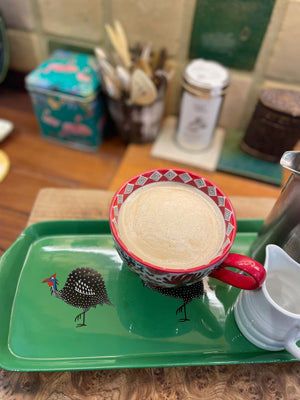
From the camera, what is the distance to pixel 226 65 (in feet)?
2.65

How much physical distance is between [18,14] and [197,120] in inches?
22.2

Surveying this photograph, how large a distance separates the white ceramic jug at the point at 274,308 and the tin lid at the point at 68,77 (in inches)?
22.5

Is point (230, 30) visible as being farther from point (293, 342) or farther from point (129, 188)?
point (293, 342)

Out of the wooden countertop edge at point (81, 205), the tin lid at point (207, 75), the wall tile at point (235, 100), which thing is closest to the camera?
the wooden countertop edge at point (81, 205)

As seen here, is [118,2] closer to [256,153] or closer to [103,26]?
[103,26]

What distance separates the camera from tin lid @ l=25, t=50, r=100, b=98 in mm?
766

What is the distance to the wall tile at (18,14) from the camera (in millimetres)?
841

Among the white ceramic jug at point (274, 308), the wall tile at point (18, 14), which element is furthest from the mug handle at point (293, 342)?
the wall tile at point (18, 14)

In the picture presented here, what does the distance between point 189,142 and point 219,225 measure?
0.43 metres

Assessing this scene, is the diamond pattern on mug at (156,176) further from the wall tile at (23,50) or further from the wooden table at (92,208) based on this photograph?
the wall tile at (23,50)

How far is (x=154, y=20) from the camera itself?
30.8 inches

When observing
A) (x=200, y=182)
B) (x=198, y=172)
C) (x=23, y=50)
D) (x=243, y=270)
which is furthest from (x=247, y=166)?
(x=23, y=50)

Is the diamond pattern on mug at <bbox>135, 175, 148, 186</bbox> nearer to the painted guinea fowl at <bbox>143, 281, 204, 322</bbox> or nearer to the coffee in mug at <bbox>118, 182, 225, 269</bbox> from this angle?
the coffee in mug at <bbox>118, 182, 225, 269</bbox>

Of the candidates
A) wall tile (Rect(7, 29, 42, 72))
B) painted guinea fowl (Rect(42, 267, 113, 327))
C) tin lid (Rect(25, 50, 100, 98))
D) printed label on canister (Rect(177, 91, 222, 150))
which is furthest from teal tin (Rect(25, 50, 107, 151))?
painted guinea fowl (Rect(42, 267, 113, 327))
